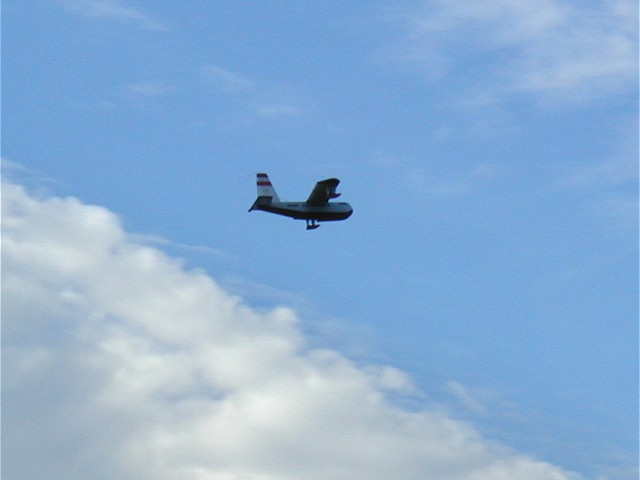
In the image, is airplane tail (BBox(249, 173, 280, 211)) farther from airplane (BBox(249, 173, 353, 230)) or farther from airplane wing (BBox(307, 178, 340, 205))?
airplane wing (BBox(307, 178, 340, 205))

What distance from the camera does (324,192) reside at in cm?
11706

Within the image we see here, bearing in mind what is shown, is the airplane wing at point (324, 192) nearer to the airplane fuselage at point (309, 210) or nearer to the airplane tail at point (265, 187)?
the airplane fuselage at point (309, 210)

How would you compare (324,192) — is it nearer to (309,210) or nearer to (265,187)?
(309,210)

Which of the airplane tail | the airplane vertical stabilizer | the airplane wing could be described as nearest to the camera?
the airplane wing

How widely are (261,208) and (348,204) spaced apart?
34.2 ft

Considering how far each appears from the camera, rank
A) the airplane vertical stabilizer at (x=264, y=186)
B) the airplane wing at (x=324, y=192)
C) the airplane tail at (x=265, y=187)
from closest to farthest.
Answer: the airplane wing at (x=324, y=192)
the airplane tail at (x=265, y=187)
the airplane vertical stabilizer at (x=264, y=186)

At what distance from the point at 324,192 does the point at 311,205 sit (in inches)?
90.9

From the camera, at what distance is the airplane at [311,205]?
4596 inches

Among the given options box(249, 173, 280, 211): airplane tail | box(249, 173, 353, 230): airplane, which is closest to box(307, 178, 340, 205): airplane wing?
box(249, 173, 353, 230): airplane

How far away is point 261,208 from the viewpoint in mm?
117000

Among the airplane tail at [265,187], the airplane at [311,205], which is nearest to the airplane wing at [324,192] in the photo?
the airplane at [311,205]

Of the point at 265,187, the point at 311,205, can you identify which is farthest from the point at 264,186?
the point at 311,205

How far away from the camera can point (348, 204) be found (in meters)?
122

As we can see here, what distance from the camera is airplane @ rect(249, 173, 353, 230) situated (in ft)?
383
